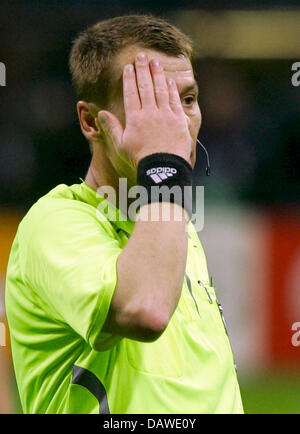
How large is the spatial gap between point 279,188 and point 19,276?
5.34 m

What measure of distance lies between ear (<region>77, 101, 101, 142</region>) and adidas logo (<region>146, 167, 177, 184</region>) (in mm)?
407

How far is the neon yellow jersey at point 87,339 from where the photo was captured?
169 centimetres

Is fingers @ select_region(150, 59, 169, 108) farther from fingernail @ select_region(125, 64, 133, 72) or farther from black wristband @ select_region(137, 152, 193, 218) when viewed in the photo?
black wristband @ select_region(137, 152, 193, 218)

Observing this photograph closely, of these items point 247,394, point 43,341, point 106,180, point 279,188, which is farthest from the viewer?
point 279,188

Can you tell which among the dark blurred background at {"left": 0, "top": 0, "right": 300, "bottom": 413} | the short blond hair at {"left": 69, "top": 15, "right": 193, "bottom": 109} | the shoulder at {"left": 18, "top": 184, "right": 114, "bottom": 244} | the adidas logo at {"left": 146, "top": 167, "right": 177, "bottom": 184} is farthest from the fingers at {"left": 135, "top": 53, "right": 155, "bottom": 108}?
the dark blurred background at {"left": 0, "top": 0, "right": 300, "bottom": 413}

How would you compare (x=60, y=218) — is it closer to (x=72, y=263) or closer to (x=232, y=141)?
(x=72, y=263)

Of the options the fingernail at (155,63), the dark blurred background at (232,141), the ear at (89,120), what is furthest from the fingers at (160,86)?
the dark blurred background at (232,141)

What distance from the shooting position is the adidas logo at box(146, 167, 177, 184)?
69.4 inches

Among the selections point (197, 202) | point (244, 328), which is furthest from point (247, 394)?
point (197, 202)

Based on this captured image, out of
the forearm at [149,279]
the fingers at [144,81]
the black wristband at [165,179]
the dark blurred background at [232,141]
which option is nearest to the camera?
the forearm at [149,279]

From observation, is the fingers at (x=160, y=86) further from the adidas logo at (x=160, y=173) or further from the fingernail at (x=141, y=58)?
the adidas logo at (x=160, y=173)

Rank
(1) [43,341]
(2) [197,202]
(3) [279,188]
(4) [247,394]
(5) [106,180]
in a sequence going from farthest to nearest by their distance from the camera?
(3) [279,188], (2) [197,202], (4) [247,394], (5) [106,180], (1) [43,341]
